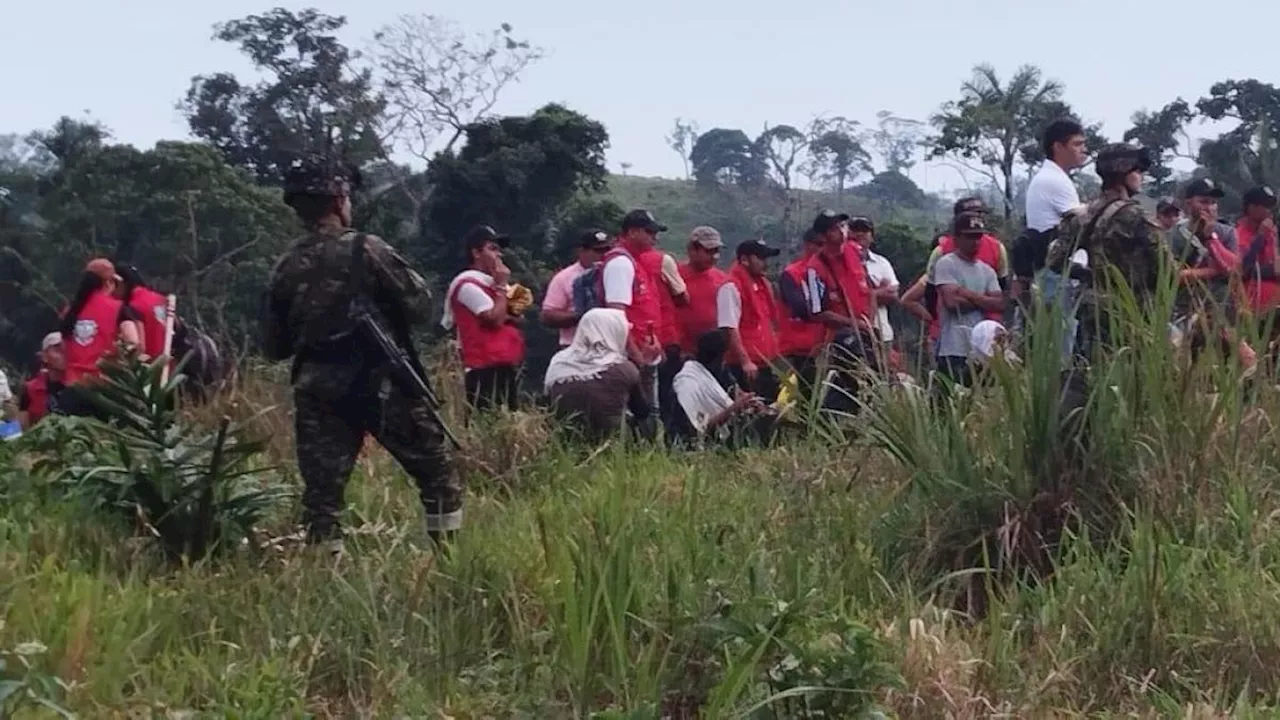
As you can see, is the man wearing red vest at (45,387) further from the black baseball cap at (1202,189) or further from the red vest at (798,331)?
the black baseball cap at (1202,189)

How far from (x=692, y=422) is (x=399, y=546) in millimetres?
2858

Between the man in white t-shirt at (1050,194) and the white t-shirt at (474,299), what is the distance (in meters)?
2.65

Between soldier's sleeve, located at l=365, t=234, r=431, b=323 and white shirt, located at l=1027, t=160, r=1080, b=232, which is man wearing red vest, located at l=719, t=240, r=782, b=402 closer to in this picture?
white shirt, located at l=1027, t=160, r=1080, b=232

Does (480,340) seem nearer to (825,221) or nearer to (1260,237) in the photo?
(825,221)

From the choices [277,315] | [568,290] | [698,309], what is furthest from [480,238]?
[277,315]

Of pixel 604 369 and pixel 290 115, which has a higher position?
pixel 290 115

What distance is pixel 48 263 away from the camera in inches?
1032

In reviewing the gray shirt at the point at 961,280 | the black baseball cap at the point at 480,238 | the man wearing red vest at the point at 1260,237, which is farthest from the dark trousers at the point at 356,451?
the man wearing red vest at the point at 1260,237

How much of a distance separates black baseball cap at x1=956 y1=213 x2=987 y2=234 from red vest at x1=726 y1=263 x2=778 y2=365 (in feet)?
4.39

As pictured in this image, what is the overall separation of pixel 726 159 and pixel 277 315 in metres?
58.8

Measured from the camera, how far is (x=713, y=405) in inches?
297

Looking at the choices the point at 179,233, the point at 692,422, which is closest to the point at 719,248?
the point at 692,422

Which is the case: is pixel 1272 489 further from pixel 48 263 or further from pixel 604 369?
pixel 48 263

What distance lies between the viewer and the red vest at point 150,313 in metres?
8.10
